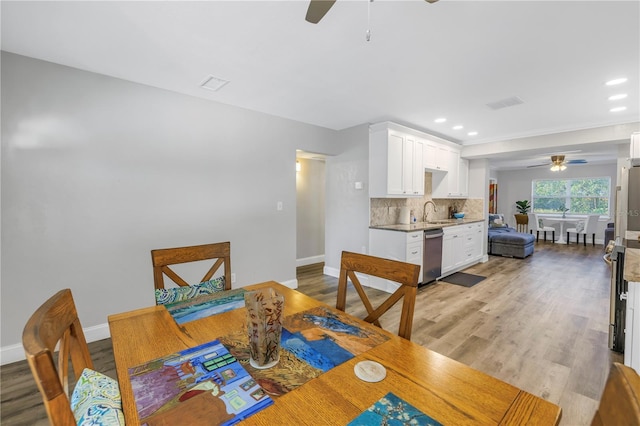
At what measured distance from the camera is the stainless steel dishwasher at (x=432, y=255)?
4.25 m

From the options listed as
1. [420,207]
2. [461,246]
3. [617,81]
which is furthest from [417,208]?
[617,81]

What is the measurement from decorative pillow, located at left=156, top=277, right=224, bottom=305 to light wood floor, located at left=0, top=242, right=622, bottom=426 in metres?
1.15

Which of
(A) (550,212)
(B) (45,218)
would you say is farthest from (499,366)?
(A) (550,212)

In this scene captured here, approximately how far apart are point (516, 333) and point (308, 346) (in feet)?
9.27

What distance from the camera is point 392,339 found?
113 cm

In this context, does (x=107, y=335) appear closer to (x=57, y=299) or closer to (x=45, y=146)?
(x=45, y=146)

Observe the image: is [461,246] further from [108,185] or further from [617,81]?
[108,185]

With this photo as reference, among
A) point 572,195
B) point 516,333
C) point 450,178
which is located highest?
point 450,178

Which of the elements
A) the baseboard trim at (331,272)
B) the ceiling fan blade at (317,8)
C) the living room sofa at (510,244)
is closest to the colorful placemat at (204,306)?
the ceiling fan blade at (317,8)

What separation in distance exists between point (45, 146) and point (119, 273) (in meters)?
1.28

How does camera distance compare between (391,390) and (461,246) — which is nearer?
(391,390)

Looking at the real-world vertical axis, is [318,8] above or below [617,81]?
below

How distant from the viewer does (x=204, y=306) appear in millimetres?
1470

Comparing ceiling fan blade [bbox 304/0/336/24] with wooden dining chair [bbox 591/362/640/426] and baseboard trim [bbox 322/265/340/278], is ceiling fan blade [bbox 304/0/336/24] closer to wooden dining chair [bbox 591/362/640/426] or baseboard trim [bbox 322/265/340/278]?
wooden dining chair [bbox 591/362/640/426]
